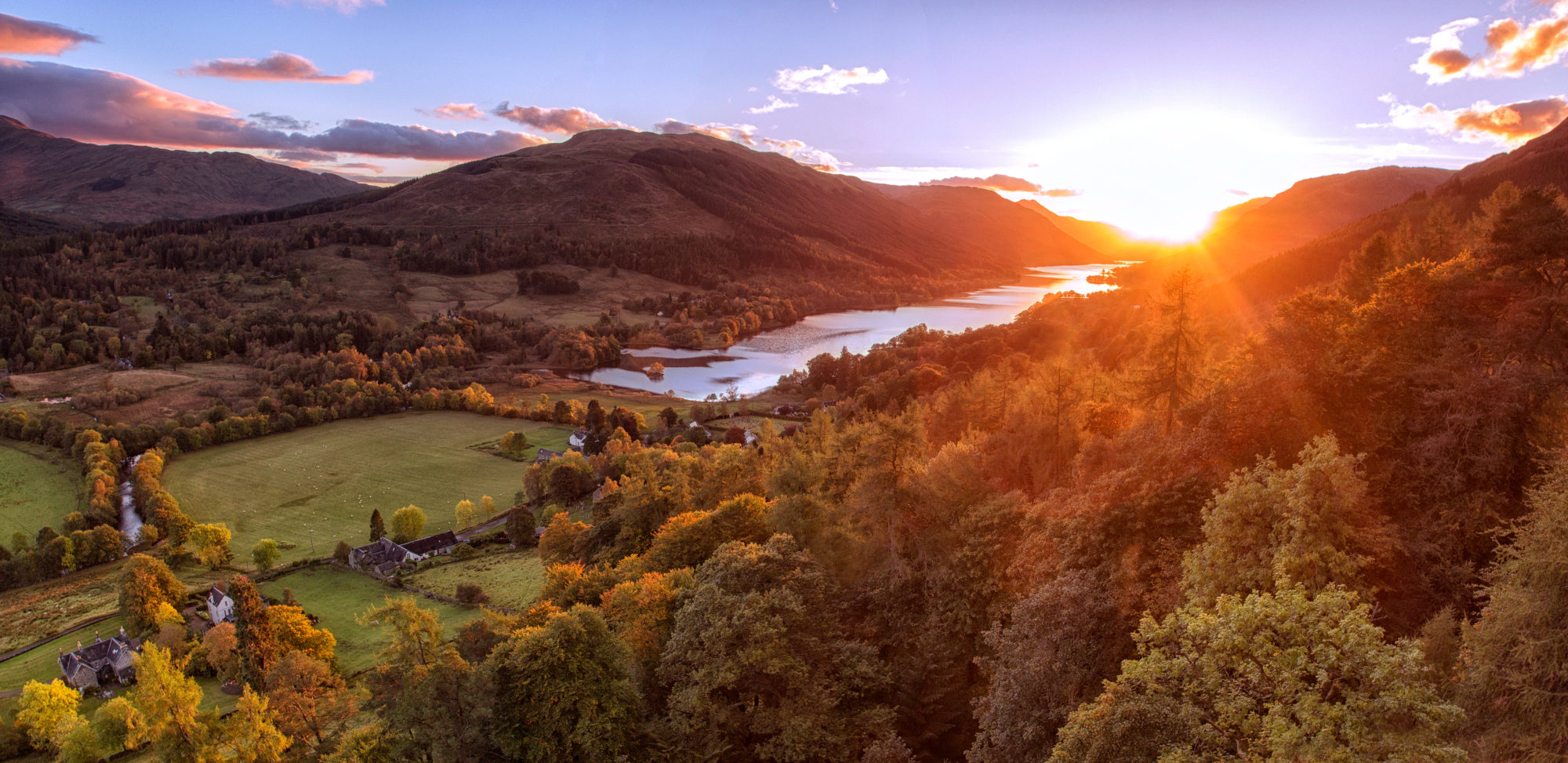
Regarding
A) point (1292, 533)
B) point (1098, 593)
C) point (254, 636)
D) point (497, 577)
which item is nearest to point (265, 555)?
point (497, 577)

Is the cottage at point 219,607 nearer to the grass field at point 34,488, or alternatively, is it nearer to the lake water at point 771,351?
the grass field at point 34,488

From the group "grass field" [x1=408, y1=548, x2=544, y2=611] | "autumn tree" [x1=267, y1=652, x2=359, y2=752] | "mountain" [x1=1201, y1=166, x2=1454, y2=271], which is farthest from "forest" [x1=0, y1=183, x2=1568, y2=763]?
"mountain" [x1=1201, y1=166, x2=1454, y2=271]

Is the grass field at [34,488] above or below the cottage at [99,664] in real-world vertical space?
below

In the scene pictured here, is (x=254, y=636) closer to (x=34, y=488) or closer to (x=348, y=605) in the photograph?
(x=348, y=605)

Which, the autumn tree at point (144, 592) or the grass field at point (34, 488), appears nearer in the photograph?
the autumn tree at point (144, 592)

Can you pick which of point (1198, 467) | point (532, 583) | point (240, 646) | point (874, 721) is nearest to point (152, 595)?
point (240, 646)

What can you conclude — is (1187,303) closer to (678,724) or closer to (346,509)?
(678,724)

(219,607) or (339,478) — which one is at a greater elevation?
(219,607)

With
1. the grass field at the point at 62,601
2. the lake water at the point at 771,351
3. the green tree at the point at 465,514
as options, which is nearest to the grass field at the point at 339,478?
the green tree at the point at 465,514
